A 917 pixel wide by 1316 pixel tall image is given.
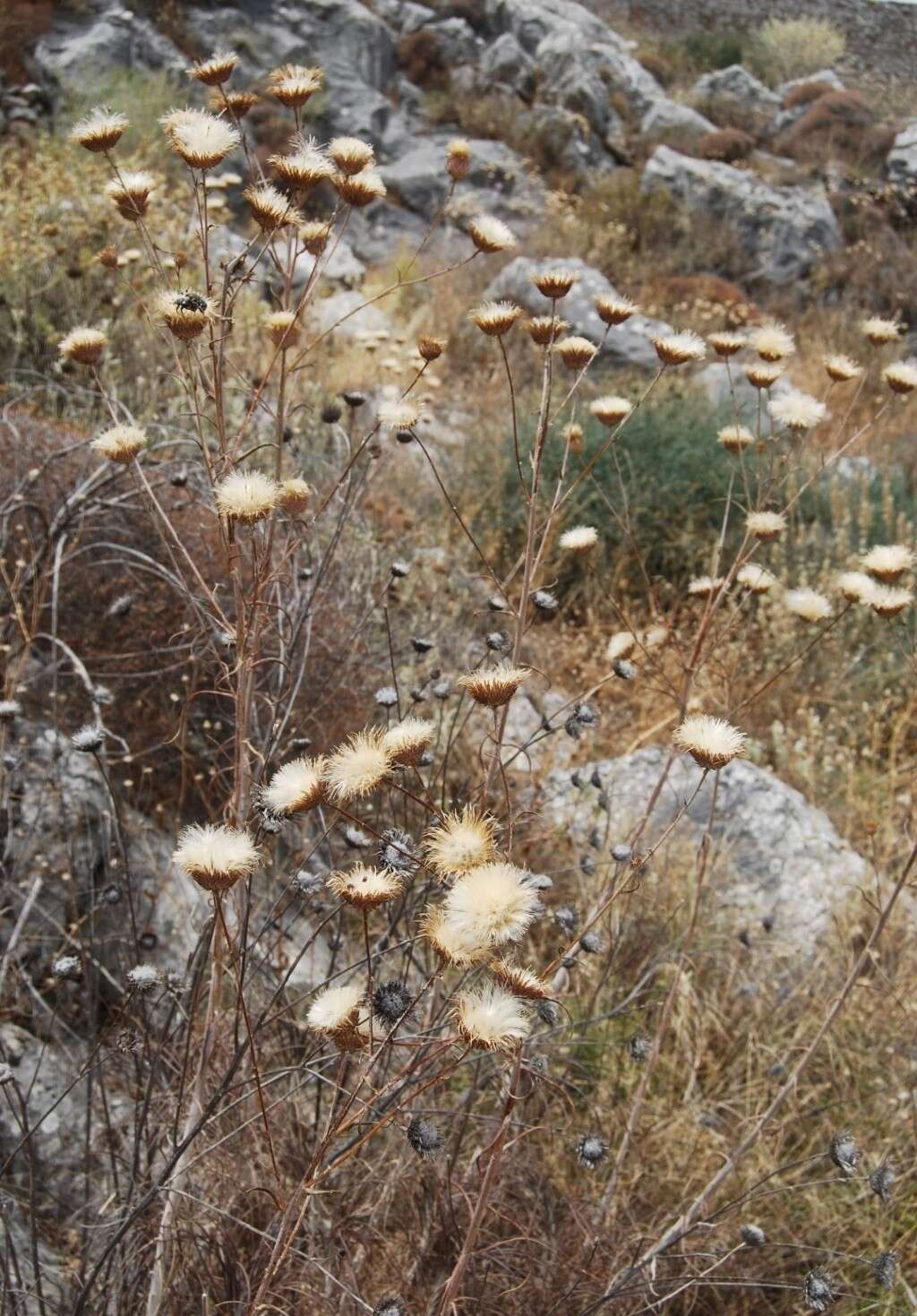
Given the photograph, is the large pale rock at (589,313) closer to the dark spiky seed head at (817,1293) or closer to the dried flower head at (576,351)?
the dried flower head at (576,351)

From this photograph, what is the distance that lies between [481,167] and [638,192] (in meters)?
1.75

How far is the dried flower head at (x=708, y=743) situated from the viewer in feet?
3.86

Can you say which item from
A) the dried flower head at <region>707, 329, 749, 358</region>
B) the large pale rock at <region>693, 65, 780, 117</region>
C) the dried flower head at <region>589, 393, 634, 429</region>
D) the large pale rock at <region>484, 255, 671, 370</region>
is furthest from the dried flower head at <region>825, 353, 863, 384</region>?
the large pale rock at <region>693, 65, 780, 117</region>

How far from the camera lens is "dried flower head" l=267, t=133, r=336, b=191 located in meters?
1.43

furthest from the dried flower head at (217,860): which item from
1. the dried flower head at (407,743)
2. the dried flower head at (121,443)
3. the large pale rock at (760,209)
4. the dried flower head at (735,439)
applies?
the large pale rock at (760,209)

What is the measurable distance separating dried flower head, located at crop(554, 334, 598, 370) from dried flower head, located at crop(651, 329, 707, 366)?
121mm

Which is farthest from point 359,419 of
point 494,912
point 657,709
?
point 494,912

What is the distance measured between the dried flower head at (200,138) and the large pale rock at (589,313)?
5.82 metres

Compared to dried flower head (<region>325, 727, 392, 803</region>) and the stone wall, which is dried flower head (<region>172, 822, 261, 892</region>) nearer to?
dried flower head (<region>325, 727, 392, 803</region>)

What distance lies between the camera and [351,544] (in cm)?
347

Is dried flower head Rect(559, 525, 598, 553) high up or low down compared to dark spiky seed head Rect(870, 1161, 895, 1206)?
up

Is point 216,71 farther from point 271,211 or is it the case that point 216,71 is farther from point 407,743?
point 407,743

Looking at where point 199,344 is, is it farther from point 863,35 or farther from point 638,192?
point 863,35

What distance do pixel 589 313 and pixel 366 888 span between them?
718 centimetres
